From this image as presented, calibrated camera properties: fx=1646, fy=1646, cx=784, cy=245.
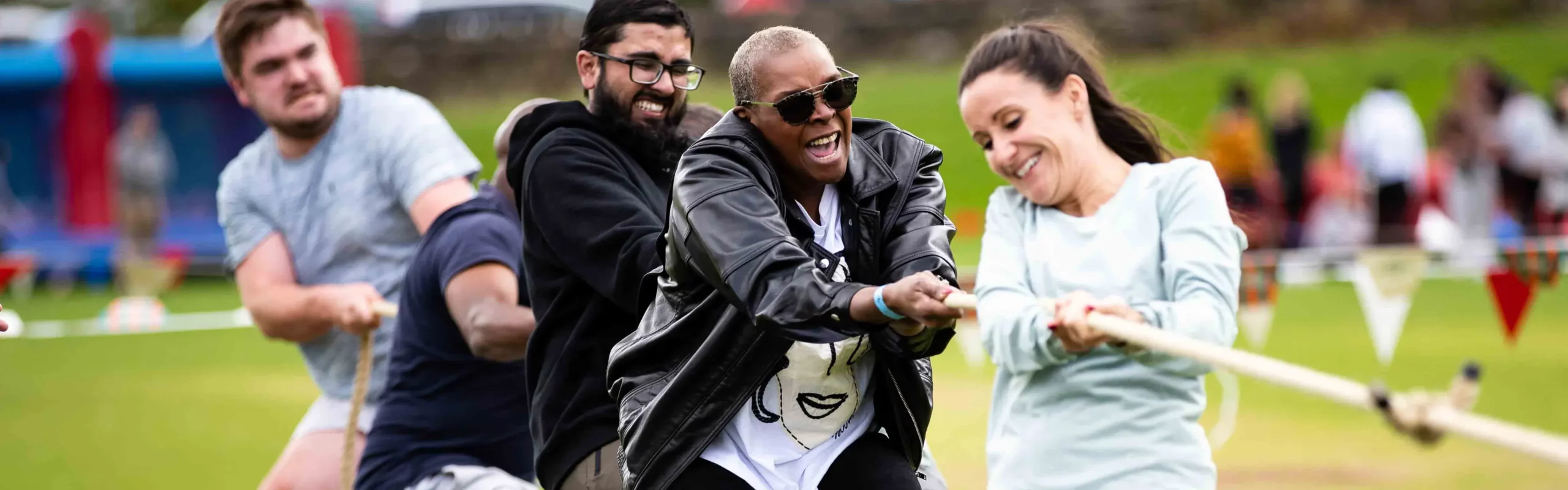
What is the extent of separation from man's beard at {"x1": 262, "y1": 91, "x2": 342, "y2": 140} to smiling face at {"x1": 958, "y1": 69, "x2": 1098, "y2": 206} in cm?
268

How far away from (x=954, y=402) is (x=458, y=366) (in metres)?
6.01

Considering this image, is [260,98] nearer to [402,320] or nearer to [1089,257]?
[402,320]

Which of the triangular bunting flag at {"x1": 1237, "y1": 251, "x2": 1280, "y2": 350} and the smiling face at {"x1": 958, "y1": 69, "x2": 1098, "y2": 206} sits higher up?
the smiling face at {"x1": 958, "y1": 69, "x2": 1098, "y2": 206}

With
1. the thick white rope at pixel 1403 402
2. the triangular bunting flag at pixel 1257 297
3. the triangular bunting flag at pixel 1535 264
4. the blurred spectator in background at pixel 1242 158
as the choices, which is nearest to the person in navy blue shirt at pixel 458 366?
the thick white rope at pixel 1403 402

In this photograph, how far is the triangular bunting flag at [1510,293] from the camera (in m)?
8.12

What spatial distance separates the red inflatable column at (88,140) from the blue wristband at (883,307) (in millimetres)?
18821

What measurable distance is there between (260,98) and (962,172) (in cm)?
2044

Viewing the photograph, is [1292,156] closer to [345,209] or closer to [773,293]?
[345,209]

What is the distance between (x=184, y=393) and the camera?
11727 mm

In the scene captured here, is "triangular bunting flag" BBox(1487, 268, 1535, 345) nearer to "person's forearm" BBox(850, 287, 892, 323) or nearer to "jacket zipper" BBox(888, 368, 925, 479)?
"jacket zipper" BBox(888, 368, 925, 479)

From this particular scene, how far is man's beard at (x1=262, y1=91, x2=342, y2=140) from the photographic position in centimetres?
538

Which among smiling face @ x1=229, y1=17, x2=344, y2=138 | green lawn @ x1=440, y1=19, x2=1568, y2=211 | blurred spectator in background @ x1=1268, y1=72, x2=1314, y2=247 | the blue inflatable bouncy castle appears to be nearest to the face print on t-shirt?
smiling face @ x1=229, y1=17, x2=344, y2=138

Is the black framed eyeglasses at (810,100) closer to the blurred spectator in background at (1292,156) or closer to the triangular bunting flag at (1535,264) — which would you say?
the triangular bunting flag at (1535,264)

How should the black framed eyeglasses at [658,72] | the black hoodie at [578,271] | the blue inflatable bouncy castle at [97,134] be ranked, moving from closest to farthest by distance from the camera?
the black hoodie at [578,271]
the black framed eyeglasses at [658,72]
the blue inflatable bouncy castle at [97,134]
